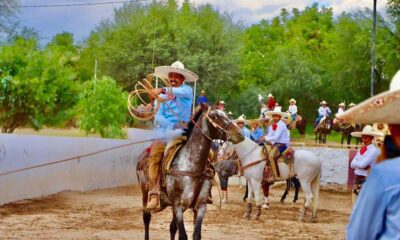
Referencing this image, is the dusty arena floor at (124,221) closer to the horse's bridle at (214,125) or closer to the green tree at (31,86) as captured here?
the horse's bridle at (214,125)

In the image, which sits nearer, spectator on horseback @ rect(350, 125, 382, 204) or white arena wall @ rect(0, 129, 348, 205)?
spectator on horseback @ rect(350, 125, 382, 204)

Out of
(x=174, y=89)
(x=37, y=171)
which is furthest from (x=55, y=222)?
(x=174, y=89)

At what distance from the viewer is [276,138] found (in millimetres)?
17094

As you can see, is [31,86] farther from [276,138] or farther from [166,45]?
[166,45]

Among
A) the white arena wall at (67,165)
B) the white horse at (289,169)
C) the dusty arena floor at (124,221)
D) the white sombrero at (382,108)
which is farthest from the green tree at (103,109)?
the white sombrero at (382,108)

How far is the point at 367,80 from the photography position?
151ft

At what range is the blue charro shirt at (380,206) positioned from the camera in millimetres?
2799

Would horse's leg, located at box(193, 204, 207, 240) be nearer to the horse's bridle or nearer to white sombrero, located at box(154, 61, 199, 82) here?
the horse's bridle

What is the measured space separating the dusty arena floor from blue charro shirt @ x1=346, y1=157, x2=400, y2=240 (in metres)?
9.60

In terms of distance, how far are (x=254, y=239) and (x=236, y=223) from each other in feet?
8.36

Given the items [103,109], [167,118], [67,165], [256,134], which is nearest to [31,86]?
[103,109]

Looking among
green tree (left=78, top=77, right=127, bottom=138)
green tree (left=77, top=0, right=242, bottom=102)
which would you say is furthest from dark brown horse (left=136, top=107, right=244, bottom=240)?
green tree (left=77, top=0, right=242, bottom=102)

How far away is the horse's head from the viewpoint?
992 cm

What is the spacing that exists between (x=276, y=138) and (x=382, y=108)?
14.3m
